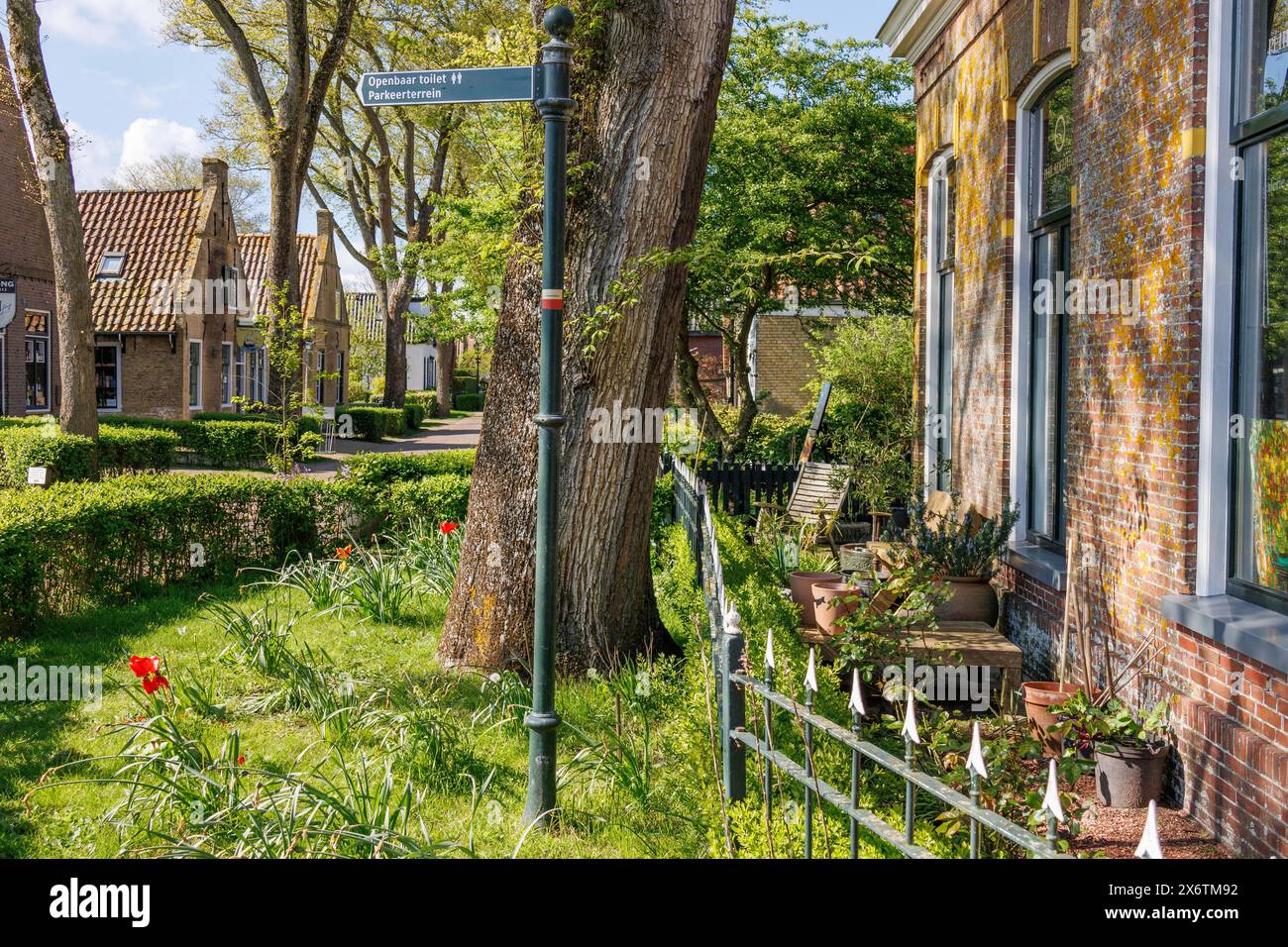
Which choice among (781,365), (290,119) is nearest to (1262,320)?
(290,119)

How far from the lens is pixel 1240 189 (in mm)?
5012

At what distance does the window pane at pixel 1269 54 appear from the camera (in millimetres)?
4723

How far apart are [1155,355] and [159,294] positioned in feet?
95.2

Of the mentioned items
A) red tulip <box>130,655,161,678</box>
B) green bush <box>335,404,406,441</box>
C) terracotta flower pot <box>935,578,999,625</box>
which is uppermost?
green bush <box>335,404,406,441</box>

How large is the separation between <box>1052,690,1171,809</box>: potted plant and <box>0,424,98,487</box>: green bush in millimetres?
13842

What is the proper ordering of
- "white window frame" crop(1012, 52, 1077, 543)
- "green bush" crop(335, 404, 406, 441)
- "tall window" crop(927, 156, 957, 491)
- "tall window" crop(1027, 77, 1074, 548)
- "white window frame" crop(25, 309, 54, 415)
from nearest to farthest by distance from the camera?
"tall window" crop(1027, 77, 1074, 548), "white window frame" crop(1012, 52, 1077, 543), "tall window" crop(927, 156, 957, 491), "white window frame" crop(25, 309, 54, 415), "green bush" crop(335, 404, 406, 441)

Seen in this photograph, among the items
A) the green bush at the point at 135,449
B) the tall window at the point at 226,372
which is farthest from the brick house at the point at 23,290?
the tall window at the point at 226,372

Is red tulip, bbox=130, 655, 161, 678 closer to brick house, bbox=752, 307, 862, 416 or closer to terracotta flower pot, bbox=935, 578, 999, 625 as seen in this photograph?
terracotta flower pot, bbox=935, 578, 999, 625

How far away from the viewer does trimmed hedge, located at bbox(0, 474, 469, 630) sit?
8047 millimetres

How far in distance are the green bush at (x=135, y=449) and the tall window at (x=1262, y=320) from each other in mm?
17437

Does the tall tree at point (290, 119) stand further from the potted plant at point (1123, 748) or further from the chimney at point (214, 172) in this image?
the chimney at point (214, 172)

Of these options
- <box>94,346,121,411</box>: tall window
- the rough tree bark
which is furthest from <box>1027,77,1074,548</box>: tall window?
<box>94,346,121,411</box>: tall window

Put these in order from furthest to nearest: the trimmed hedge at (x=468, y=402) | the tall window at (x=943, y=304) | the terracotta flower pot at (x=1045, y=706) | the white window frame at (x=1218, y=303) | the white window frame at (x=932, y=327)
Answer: the trimmed hedge at (x=468, y=402) < the white window frame at (x=932, y=327) < the tall window at (x=943, y=304) < the terracotta flower pot at (x=1045, y=706) < the white window frame at (x=1218, y=303)

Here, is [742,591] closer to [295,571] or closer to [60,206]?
[295,571]
